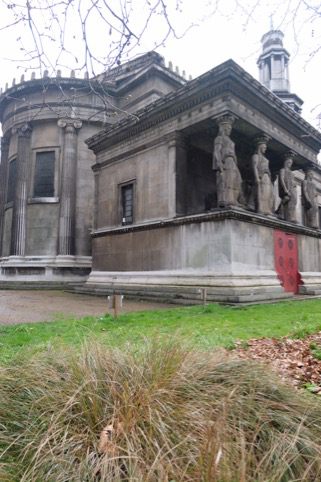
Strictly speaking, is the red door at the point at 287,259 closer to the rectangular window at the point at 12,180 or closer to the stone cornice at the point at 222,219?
the stone cornice at the point at 222,219

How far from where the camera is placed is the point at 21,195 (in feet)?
88.8

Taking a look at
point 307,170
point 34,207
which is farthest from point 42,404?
point 34,207

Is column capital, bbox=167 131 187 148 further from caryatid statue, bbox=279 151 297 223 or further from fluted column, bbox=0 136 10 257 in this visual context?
fluted column, bbox=0 136 10 257

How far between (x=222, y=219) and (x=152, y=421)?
12.0 meters

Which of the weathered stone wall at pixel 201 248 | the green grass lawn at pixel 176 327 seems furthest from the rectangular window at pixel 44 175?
the green grass lawn at pixel 176 327

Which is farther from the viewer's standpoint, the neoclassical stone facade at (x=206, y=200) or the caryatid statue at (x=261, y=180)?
the caryatid statue at (x=261, y=180)

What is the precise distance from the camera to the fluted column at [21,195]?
26.9m

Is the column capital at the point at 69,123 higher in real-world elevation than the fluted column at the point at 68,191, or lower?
higher

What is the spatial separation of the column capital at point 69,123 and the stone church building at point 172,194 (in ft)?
0.31

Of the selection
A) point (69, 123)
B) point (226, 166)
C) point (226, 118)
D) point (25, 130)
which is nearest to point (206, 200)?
point (226, 166)

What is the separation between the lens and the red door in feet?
53.7

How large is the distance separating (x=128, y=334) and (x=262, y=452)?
4470mm

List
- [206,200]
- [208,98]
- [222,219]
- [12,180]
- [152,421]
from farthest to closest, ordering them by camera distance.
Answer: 1. [12,180]
2. [206,200]
3. [208,98]
4. [222,219]
5. [152,421]

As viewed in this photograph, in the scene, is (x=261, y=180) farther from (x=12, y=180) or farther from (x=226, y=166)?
(x=12, y=180)
